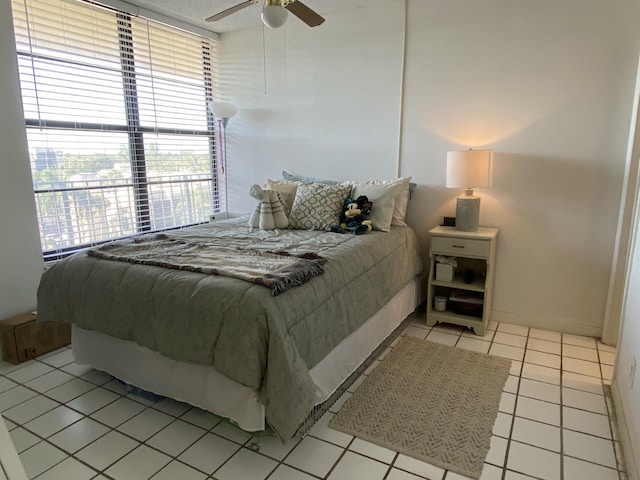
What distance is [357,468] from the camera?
1764 mm

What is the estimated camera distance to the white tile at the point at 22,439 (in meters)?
1.89

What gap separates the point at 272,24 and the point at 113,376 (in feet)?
7.02

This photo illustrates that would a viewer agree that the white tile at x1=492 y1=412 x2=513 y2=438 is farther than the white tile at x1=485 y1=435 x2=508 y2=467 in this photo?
Yes

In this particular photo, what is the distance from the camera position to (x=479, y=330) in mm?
3049

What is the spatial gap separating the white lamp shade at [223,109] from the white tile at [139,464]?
116 inches

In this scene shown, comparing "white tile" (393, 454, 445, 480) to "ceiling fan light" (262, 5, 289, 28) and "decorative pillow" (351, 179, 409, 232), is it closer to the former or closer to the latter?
"decorative pillow" (351, 179, 409, 232)

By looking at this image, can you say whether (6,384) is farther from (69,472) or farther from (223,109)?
(223,109)

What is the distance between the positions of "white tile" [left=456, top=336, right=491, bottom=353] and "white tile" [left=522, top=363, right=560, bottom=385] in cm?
29

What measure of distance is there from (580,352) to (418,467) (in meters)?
1.67

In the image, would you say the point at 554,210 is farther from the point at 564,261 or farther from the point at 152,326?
the point at 152,326

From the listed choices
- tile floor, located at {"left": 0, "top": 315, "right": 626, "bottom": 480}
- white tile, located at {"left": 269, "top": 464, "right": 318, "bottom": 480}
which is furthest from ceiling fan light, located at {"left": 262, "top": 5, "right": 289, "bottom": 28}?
white tile, located at {"left": 269, "top": 464, "right": 318, "bottom": 480}

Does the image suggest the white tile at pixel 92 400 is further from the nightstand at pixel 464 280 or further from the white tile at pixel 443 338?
the nightstand at pixel 464 280

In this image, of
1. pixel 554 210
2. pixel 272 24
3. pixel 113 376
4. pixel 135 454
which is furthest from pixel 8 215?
pixel 554 210

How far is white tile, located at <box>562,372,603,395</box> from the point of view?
2336 mm
